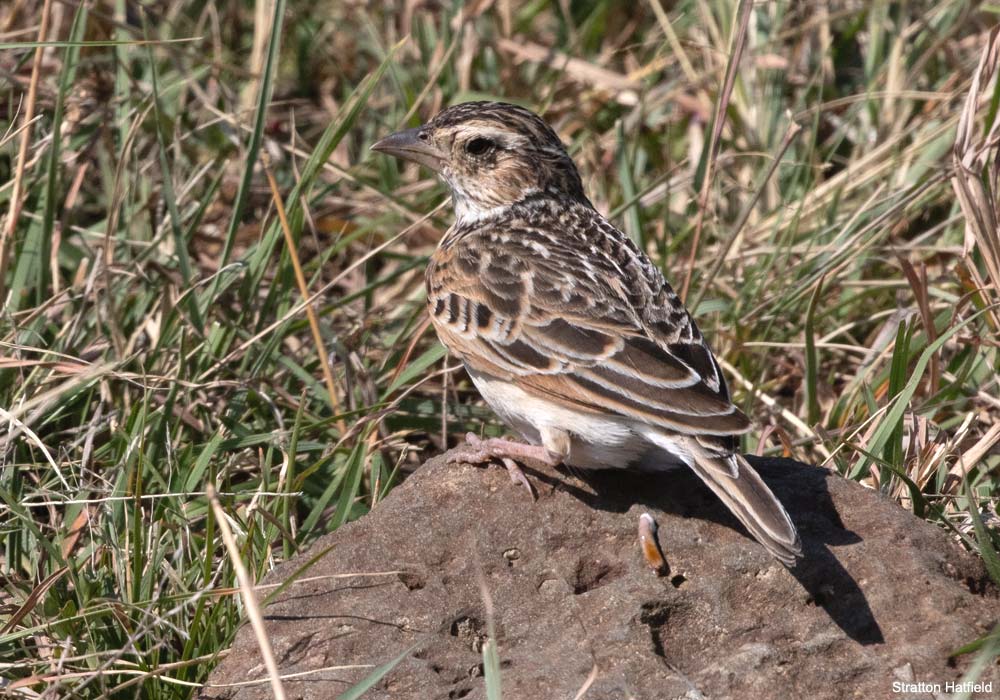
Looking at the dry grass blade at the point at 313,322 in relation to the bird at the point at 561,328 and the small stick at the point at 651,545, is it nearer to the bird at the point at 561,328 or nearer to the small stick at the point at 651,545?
the bird at the point at 561,328

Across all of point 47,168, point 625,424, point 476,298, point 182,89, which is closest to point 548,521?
point 625,424

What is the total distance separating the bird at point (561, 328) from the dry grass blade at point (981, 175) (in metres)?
1.44

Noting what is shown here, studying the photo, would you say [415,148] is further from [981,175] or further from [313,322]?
[981,175]

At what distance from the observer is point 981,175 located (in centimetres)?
600

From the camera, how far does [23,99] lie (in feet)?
21.1

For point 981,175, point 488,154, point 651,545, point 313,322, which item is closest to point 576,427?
point 651,545

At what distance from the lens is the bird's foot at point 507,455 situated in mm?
4809

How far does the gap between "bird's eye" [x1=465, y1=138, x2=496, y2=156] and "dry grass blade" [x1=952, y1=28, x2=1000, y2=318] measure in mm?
2026

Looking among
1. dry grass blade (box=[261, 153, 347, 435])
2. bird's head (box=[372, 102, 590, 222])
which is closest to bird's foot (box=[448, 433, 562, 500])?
dry grass blade (box=[261, 153, 347, 435])

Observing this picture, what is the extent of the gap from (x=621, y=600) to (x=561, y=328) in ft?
3.60

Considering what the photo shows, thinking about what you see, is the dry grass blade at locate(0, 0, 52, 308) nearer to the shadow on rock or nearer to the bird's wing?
the bird's wing

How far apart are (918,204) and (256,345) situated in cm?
366

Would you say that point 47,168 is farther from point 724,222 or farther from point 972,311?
point 972,311

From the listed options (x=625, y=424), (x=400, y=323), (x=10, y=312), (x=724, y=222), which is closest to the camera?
(x=625, y=424)
